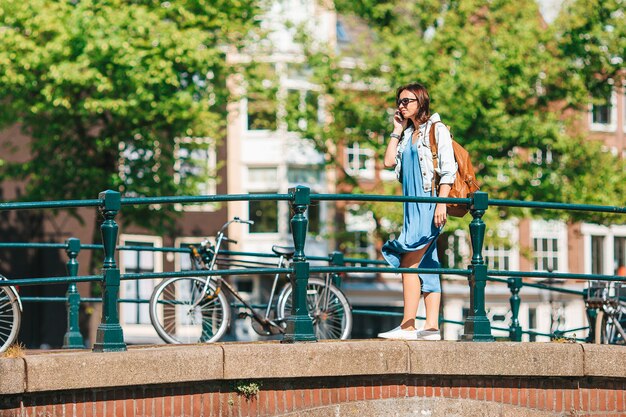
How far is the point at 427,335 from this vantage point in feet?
30.7

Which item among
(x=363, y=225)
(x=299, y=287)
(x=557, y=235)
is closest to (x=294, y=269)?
(x=299, y=287)

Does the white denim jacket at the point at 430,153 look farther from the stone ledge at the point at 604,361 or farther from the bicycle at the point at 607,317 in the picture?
the bicycle at the point at 607,317

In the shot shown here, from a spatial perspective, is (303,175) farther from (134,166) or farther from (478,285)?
(478,285)

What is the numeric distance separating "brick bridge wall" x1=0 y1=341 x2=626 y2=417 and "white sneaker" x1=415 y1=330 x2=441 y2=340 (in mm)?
593

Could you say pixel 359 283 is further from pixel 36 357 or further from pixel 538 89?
pixel 36 357

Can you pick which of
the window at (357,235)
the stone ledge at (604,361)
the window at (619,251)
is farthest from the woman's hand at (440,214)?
the window at (619,251)

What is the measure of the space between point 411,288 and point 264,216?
86.9ft

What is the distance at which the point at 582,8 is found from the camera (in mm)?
26281

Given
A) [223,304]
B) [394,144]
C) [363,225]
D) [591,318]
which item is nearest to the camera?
[394,144]

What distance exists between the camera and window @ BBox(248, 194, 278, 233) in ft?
116

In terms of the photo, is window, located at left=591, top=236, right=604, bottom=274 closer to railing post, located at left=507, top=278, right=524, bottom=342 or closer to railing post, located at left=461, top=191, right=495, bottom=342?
railing post, located at left=507, top=278, right=524, bottom=342

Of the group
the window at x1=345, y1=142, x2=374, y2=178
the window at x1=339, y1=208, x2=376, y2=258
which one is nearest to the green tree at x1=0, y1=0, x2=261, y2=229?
the window at x1=345, y1=142, x2=374, y2=178

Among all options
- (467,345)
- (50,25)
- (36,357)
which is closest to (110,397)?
(36,357)

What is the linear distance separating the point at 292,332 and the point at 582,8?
61.9 feet
